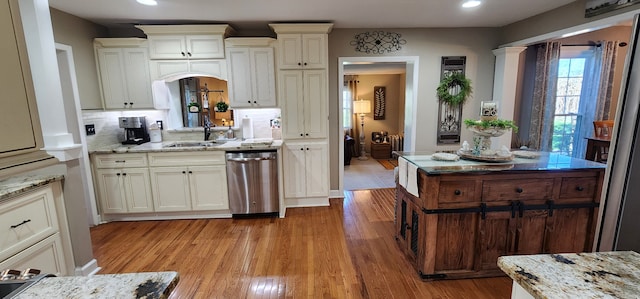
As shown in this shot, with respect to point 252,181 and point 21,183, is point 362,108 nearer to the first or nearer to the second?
point 252,181

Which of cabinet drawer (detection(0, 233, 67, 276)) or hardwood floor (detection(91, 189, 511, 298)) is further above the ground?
cabinet drawer (detection(0, 233, 67, 276))

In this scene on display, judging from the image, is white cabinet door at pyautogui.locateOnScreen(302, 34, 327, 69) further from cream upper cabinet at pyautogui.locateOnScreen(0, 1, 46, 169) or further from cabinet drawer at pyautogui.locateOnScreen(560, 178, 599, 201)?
cabinet drawer at pyautogui.locateOnScreen(560, 178, 599, 201)

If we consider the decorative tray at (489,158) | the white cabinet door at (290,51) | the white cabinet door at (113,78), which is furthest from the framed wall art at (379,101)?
the white cabinet door at (113,78)

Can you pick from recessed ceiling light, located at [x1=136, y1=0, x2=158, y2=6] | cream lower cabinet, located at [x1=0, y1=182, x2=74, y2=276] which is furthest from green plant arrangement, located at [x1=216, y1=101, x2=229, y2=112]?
cream lower cabinet, located at [x1=0, y1=182, x2=74, y2=276]

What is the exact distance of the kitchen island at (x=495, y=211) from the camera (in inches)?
85.8

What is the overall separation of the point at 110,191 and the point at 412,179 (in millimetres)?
3499

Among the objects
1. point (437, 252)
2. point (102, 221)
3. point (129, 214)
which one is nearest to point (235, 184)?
point (129, 214)

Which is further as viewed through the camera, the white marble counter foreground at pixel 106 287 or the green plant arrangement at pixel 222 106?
the green plant arrangement at pixel 222 106

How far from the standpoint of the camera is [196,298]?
2154 millimetres

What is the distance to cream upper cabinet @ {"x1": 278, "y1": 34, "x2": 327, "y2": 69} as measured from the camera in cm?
357

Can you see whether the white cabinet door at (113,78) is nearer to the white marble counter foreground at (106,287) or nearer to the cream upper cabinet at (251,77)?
the cream upper cabinet at (251,77)

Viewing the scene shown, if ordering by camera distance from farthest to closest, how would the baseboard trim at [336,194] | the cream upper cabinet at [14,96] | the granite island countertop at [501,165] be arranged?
the baseboard trim at [336,194] < the granite island countertop at [501,165] < the cream upper cabinet at [14,96]

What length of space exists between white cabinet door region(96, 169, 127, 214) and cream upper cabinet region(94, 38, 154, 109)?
864 mm

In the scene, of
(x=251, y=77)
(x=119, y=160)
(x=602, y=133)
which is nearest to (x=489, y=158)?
(x=251, y=77)
